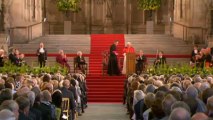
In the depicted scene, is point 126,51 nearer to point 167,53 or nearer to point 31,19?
point 167,53

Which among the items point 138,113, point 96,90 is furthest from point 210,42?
point 138,113

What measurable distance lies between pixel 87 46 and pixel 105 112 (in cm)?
1216

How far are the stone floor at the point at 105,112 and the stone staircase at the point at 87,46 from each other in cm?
751

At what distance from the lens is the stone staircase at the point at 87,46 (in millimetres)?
28766

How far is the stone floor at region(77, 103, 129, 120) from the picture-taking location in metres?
17.0

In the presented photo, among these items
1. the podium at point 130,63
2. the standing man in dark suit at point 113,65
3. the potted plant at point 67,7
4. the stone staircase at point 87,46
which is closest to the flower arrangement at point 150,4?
the stone staircase at point 87,46

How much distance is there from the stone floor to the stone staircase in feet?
24.6

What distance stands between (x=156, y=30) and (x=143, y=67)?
12056 mm

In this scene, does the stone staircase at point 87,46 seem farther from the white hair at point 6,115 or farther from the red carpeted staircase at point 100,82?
the white hair at point 6,115

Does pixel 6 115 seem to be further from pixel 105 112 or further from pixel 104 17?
pixel 104 17

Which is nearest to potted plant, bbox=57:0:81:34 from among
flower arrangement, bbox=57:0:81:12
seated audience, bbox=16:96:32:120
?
flower arrangement, bbox=57:0:81:12

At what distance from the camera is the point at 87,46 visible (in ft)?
99.7

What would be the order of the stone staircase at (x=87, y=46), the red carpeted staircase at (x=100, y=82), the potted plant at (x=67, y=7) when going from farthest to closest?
the potted plant at (x=67, y=7) → the stone staircase at (x=87, y=46) → the red carpeted staircase at (x=100, y=82)

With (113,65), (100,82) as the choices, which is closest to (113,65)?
(113,65)
